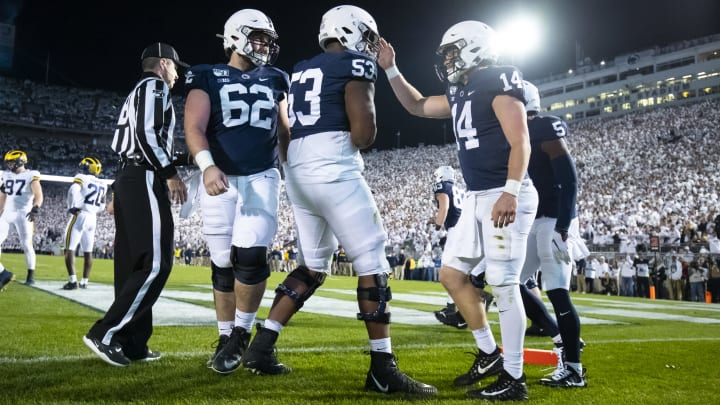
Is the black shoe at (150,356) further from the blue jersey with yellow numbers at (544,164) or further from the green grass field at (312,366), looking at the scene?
the blue jersey with yellow numbers at (544,164)

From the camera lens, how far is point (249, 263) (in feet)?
11.7

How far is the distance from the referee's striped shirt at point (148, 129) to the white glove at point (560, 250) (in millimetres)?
2778

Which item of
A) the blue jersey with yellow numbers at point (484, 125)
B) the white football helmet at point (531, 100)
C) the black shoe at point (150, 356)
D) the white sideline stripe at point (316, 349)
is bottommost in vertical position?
the white sideline stripe at point (316, 349)

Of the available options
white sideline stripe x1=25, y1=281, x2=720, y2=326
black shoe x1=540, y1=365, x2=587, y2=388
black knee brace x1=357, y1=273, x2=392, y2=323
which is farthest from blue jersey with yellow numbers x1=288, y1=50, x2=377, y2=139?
white sideline stripe x1=25, y1=281, x2=720, y2=326

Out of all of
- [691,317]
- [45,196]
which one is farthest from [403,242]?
[45,196]

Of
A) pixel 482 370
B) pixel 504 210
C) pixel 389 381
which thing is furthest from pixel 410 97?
pixel 389 381

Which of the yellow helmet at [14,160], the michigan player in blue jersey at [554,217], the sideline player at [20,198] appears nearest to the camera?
the michigan player in blue jersey at [554,217]

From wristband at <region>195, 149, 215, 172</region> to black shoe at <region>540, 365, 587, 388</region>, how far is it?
249 cm

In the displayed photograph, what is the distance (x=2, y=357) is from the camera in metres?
3.76

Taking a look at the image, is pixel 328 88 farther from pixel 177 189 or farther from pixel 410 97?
pixel 177 189

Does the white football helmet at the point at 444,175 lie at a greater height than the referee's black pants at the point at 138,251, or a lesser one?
greater

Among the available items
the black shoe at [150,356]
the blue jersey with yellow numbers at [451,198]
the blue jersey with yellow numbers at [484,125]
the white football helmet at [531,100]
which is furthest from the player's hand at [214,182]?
the blue jersey with yellow numbers at [451,198]

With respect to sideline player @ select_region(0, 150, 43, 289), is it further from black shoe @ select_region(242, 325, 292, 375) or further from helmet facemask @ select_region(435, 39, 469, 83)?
helmet facemask @ select_region(435, 39, 469, 83)

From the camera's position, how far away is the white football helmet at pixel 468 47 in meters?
3.45
